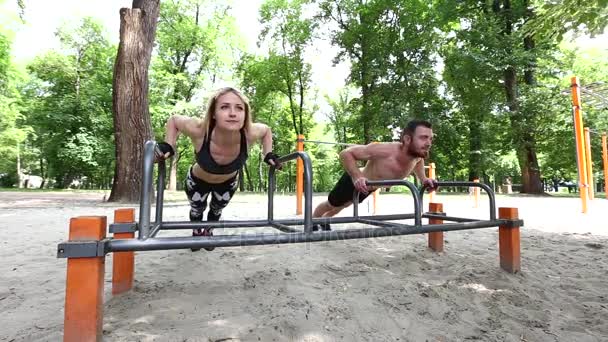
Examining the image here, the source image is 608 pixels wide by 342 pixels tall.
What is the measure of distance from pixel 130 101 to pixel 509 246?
7.48m

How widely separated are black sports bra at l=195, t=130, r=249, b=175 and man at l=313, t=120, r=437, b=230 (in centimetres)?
84

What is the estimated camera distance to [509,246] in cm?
253

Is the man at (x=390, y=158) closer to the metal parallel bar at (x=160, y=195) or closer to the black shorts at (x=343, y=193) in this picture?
the black shorts at (x=343, y=193)

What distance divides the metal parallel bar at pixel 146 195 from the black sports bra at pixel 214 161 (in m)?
0.97

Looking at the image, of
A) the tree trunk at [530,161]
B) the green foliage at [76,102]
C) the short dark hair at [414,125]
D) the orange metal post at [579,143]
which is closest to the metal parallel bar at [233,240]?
the short dark hair at [414,125]

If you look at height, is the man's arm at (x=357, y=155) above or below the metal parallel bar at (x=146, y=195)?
above

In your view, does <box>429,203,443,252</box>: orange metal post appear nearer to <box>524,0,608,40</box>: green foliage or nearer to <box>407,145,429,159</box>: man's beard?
<box>407,145,429,159</box>: man's beard

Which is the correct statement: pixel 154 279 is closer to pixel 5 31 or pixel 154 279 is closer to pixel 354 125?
pixel 354 125

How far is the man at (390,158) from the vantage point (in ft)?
9.11

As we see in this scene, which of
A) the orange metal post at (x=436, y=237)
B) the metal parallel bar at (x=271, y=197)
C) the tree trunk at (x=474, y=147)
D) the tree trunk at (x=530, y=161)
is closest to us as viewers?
the metal parallel bar at (x=271, y=197)

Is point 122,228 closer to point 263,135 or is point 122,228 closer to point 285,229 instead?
point 285,229

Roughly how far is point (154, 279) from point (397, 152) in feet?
7.04

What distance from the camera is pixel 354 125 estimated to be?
18.7 metres

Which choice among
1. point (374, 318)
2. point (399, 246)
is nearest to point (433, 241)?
point (399, 246)
